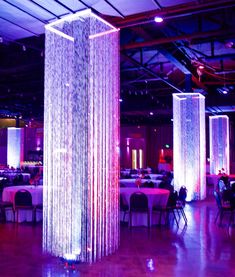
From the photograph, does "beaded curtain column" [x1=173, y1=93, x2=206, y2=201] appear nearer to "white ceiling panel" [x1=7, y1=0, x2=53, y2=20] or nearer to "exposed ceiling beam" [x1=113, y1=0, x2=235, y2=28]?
"exposed ceiling beam" [x1=113, y1=0, x2=235, y2=28]

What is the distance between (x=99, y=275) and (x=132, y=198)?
10.9 ft

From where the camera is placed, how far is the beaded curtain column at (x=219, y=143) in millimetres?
18938

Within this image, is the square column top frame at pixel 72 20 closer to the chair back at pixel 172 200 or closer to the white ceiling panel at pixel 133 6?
the white ceiling panel at pixel 133 6

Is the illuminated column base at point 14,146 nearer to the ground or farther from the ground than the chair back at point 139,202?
farther from the ground

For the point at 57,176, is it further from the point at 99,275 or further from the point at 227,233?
the point at 227,233

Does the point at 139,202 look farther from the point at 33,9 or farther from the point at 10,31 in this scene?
the point at 33,9

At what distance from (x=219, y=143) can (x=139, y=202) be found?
468 inches

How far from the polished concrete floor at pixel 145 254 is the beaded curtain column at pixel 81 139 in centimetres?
35

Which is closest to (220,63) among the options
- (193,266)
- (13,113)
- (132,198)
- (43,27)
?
(132,198)

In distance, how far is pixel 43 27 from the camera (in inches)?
252

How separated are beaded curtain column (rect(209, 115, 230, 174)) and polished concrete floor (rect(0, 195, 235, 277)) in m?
10.7

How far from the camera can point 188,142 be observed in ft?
44.0

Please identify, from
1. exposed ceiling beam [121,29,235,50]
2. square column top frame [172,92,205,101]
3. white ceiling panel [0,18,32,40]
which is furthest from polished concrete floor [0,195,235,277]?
square column top frame [172,92,205,101]

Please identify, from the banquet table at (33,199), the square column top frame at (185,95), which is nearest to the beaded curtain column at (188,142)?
the square column top frame at (185,95)
